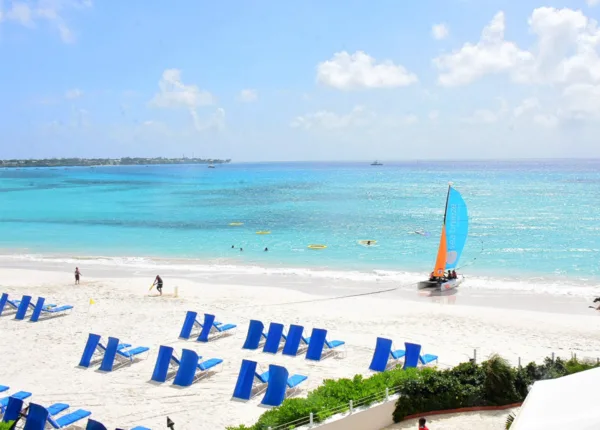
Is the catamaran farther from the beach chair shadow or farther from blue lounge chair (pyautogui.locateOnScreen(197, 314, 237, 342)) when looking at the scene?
the beach chair shadow

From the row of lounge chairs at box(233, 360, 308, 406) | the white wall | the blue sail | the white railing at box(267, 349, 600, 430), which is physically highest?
the blue sail

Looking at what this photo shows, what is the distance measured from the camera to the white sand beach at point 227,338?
12664 millimetres

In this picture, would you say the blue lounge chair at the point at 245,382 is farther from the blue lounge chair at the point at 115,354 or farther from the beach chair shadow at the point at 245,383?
the blue lounge chair at the point at 115,354

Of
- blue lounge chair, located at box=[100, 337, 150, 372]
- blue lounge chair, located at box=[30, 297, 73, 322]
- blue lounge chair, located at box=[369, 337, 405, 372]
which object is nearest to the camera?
blue lounge chair, located at box=[369, 337, 405, 372]

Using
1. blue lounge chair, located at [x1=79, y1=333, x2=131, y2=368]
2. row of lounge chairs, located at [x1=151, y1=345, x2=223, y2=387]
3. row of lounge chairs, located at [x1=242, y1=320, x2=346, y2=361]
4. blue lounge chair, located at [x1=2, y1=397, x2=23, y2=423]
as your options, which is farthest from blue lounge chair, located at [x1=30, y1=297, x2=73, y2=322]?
blue lounge chair, located at [x1=2, y1=397, x2=23, y2=423]

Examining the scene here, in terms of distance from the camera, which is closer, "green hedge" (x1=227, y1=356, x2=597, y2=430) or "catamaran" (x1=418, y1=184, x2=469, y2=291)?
"green hedge" (x1=227, y1=356, x2=597, y2=430)

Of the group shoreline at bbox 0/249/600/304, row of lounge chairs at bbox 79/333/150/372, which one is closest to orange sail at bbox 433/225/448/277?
shoreline at bbox 0/249/600/304

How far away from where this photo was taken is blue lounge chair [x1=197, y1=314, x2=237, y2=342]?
16.8 metres

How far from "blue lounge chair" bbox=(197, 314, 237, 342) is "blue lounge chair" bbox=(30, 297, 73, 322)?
6.17 metres

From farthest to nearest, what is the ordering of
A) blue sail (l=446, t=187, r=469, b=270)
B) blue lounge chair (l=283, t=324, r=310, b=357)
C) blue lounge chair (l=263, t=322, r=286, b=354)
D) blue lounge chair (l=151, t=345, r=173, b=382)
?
blue sail (l=446, t=187, r=469, b=270)
blue lounge chair (l=263, t=322, r=286, b=354)
blue lounge chair (l=283, t=324, r=310, b=357)
blue lounge chair (l=151, t=345, r=173, b=382)

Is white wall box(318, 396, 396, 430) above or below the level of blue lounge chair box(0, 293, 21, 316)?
above

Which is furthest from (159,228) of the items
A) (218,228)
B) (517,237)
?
(517,237)

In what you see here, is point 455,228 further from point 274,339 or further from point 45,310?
point 45,310

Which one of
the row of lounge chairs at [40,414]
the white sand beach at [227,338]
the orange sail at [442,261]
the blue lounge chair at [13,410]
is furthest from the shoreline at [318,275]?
the blue lounge chair at [13,410]
